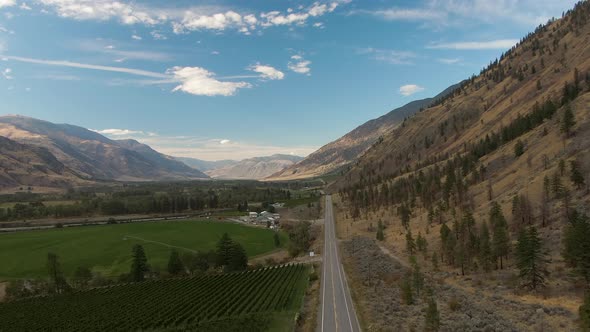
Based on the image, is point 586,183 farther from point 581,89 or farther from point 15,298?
point 15,298

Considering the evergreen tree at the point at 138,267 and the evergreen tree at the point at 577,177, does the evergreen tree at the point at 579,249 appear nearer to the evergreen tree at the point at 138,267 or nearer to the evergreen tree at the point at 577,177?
the evergreen tree at the point at 577,177

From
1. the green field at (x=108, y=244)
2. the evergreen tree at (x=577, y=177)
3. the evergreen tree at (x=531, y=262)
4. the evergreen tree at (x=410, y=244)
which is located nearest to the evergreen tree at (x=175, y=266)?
the green field at (x=108, y=244)

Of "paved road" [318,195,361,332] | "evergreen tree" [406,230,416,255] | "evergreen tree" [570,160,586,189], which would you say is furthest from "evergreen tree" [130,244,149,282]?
"evergreen tree" [570,160,586,189]

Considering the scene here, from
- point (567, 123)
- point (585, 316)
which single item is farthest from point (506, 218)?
point (585, 316)

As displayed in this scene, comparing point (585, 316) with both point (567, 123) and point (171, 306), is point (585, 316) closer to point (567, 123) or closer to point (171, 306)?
point (171, 306)

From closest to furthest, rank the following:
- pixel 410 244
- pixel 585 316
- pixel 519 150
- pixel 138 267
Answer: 1. pixel 585 316
2. pixel 410 244
3. pixel 138 267
4. pixel 519 150

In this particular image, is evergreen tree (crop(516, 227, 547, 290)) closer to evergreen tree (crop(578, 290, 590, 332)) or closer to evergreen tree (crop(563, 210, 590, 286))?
evergreen tree (crop(563, 210, 590, 286))
